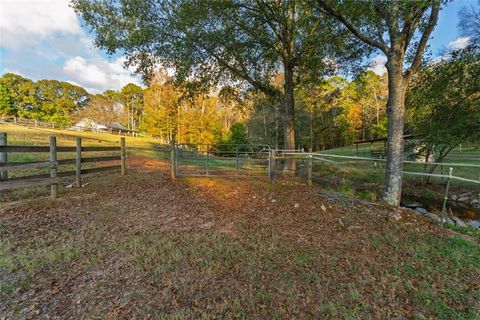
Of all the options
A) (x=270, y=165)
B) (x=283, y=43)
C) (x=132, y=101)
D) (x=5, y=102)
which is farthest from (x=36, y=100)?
(x=270, y=165)

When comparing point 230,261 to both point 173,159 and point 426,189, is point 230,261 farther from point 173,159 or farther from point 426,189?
point 426,189

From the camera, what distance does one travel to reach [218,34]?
8656mm

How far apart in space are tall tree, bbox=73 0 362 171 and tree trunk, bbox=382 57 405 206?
318 cm

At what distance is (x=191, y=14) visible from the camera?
780 cm

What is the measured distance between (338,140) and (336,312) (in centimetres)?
4414

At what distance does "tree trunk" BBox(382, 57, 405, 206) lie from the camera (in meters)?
5.68

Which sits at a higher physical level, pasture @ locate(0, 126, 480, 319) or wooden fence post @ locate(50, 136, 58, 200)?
wooden fence post @ locate(50, 136, 58, 200)

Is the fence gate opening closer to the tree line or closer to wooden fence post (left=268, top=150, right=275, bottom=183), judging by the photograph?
wooden fence post (left=268, top=150, right=275, bottom=183)

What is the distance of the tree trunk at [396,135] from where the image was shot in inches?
223

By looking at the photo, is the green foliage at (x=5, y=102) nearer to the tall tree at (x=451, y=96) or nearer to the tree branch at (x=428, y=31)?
the tree branch at (x=428, y=31)

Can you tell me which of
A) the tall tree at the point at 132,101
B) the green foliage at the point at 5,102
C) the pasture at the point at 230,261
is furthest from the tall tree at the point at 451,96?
the green foliage at the point at 5,102

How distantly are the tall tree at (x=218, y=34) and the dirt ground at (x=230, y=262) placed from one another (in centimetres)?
631

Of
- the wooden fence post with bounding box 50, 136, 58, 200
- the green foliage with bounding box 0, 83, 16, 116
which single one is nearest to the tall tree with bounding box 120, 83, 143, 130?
the green foliage with bounding box 0, 83, 16, 116

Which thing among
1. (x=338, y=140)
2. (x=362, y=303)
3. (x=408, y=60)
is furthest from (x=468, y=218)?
(x=338, y=140)
